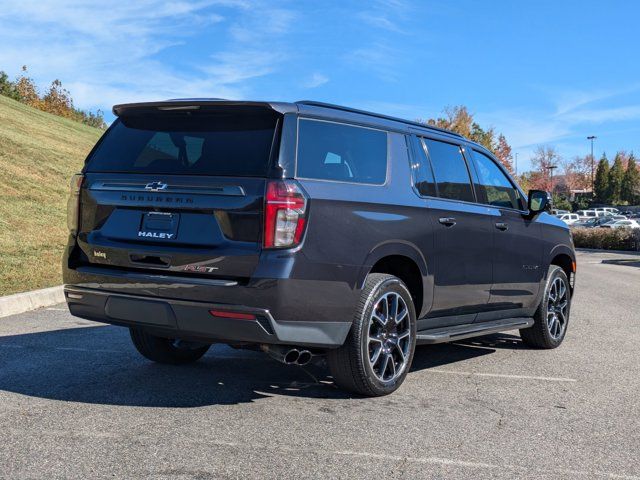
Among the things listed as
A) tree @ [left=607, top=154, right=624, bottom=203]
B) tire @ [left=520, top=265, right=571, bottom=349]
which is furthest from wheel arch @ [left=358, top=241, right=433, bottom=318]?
tree @ [left=607, top=154, right=624, bottom=203]

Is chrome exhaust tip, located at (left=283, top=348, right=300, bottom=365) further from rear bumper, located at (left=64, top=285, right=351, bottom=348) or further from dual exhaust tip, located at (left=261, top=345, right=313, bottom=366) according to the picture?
rear bumper, located at (left=64, top=285, right=351, bottom=348)

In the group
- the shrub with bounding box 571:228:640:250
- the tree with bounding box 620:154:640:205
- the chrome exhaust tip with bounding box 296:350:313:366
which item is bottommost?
the shrub with bounding box 571:228:640:250

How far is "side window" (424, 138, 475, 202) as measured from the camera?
580cm

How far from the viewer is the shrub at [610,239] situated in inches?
1425

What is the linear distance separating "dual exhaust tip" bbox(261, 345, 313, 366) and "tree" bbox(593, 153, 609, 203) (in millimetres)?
109266

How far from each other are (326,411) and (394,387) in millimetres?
653

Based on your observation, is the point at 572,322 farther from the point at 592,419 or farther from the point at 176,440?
the point at 176,440

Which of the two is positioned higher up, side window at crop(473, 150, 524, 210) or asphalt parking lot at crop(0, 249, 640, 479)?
side window at crop(473, 150, 524, 210)

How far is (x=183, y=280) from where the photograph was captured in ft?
14.2

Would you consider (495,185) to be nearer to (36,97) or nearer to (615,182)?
(36,97)

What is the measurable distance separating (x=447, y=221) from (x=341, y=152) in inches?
46.8

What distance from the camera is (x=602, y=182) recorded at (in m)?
106

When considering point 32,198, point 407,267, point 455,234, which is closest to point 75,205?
point 407,267

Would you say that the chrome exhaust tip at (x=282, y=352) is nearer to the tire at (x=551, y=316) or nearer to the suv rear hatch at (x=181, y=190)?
the suv rear hatch at (x=181, y=190)
